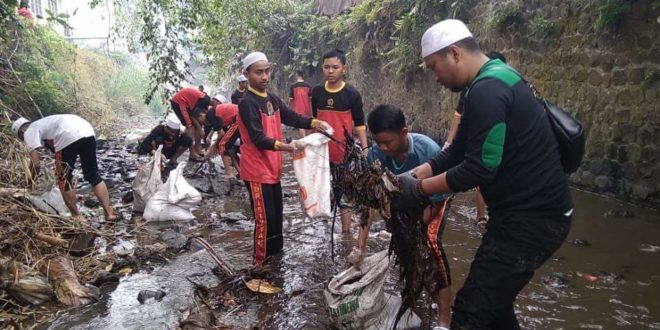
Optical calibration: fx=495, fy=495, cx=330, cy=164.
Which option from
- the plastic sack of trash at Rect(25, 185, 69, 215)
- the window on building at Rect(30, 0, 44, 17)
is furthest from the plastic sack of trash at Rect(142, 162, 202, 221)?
the window on building at Rect(30, 0, 44, 17)

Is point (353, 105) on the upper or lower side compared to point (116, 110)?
upper

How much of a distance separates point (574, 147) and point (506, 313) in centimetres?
84

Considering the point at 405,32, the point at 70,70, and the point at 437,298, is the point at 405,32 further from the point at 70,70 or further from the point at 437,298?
the point at 70,70

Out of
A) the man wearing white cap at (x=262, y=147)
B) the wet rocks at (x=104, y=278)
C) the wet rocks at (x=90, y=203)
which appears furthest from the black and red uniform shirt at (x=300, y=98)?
the wet rocks at (x=104, y=278)

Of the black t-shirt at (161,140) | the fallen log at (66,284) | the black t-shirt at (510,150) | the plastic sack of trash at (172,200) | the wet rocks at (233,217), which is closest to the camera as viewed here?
the black t-shirt at (510,150)

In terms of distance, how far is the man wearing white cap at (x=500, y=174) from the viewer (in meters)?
1.96

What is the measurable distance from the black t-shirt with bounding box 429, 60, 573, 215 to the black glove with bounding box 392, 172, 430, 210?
8.1 inches

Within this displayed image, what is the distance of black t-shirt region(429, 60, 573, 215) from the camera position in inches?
76.3

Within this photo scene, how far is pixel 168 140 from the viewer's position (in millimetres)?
8469

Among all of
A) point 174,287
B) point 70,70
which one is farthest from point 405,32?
point 70,70

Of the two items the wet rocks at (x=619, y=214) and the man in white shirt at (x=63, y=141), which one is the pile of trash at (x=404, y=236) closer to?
the wet rocks at (x=619, y=214)

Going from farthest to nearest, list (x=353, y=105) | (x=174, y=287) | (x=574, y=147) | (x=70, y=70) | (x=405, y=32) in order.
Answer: (x=70, y=70), (x=405, y=32), (x=353, y=105), (x=174, y=287), (x=574, y=147)

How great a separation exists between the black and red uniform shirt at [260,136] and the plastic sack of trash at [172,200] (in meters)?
2.03

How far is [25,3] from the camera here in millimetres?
5895
